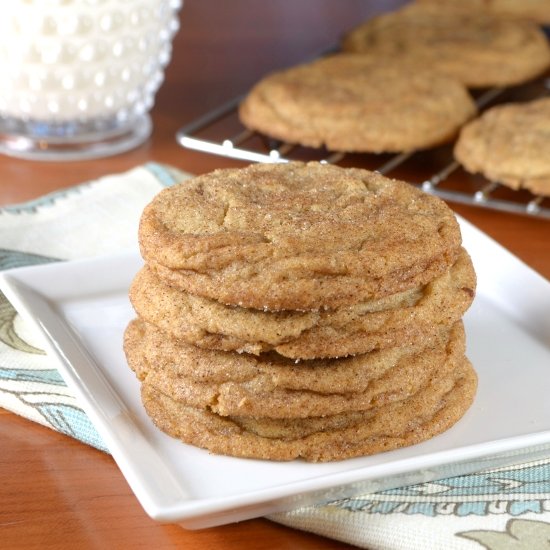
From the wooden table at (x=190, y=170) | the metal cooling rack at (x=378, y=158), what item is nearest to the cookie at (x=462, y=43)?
the metal cooling rack at (x=378, y=158)

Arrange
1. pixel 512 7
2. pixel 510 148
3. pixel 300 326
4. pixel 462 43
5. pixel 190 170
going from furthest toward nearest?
pixel 512 7
pixel 462 43
pixel 190 170
pixel 510 148
pixel 300 326

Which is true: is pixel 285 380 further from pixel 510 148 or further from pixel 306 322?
pixel 510 148

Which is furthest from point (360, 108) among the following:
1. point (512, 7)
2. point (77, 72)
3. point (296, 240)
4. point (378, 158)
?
point (512, 7)

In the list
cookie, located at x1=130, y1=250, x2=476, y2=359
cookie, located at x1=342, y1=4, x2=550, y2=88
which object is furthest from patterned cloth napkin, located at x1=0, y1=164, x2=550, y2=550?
cookie, located at x1=342, y1=4, x2=550, y2=88

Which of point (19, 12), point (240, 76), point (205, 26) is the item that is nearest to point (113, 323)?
point (19, 12)

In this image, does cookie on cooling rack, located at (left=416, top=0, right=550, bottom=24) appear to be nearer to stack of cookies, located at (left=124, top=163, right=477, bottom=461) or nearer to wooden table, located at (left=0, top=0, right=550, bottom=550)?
wooden table, located at (left=0, top=0, right=550, bottom=550)

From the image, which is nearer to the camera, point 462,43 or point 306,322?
point 306,322

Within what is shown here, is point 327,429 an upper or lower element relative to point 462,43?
upper

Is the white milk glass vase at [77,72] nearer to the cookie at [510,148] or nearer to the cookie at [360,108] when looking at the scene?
the cookie at [360,108]
